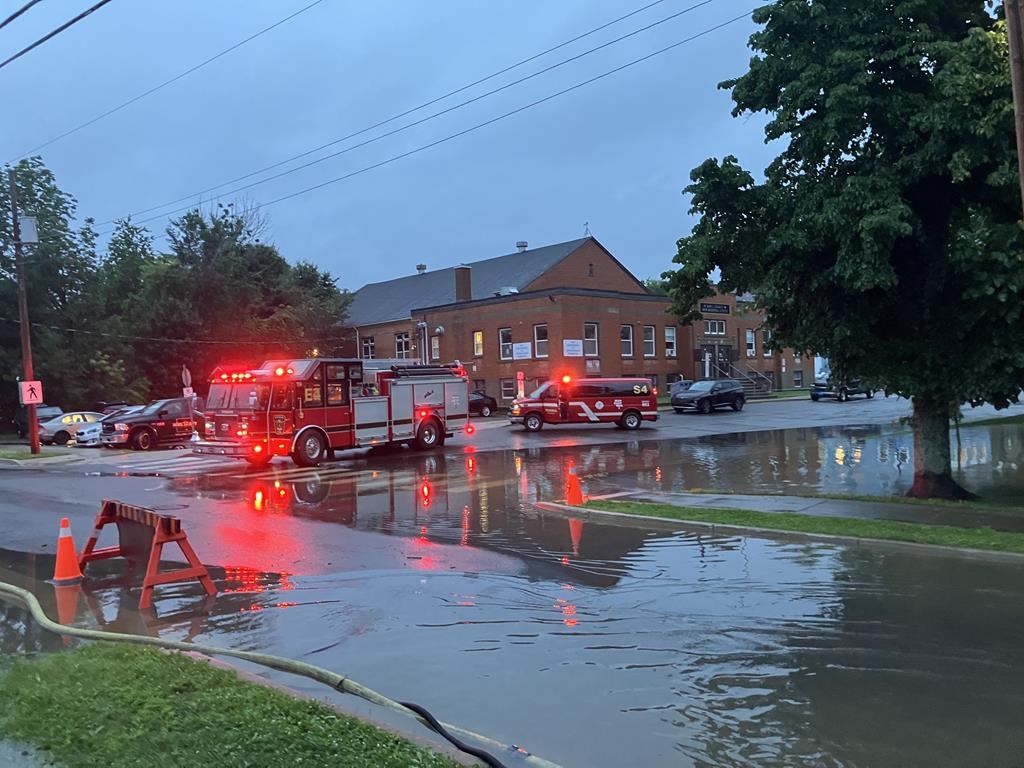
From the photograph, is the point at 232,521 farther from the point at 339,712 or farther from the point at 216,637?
the point at 339,712

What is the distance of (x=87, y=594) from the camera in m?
8.31

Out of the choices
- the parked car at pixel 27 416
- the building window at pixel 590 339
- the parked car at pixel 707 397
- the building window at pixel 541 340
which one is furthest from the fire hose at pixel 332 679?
the building window at pixel 590 339

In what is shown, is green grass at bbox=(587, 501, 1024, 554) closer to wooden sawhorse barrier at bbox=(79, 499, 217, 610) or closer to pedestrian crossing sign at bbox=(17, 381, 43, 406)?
wooden sawhorse barrier at bbox=(79, 499, 217, 610)

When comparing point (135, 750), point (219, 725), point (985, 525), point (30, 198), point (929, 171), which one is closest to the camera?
point (135, 750)

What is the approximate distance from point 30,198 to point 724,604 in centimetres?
4376

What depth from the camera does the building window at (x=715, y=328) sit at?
56138 millimetres

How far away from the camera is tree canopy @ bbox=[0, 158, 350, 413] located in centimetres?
4025

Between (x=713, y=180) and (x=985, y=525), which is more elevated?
(x=713, y=180)

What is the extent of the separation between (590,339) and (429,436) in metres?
22.7

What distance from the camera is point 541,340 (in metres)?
46.2

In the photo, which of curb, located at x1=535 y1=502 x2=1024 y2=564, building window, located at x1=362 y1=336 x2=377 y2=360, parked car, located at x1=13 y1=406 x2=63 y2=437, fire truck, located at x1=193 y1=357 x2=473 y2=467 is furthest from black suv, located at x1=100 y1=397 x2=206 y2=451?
building window, located at x1=362 y1=336 x2=377 y2=360

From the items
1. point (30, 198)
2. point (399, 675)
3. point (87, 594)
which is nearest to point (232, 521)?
point (87, 594)

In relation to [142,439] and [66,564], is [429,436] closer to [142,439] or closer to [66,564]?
[142,439]

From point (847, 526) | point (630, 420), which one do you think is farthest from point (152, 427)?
point (847, 526)
